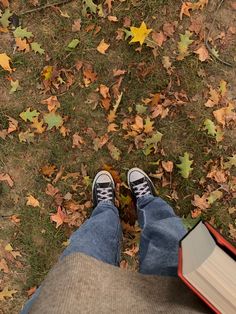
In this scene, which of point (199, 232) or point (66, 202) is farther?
point (66, 202)

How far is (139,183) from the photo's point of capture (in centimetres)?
354

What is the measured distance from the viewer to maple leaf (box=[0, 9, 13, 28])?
144 inches

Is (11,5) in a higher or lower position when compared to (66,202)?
higher

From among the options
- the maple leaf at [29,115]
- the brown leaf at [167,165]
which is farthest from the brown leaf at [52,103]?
the brown leaf at [167,165]

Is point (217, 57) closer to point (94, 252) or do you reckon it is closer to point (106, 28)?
point (106, 28)

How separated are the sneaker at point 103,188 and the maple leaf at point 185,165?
534mm

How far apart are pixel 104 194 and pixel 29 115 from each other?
0.85 meters

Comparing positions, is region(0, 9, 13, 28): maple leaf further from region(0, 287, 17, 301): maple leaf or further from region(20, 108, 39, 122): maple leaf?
region(0, 287, 17, 301): maple leaf

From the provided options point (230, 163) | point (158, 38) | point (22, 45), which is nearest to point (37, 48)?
point (22, 45)

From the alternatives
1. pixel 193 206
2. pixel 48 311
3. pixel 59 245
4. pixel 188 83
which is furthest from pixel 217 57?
pixel 48 311

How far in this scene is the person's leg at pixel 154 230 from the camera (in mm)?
2503

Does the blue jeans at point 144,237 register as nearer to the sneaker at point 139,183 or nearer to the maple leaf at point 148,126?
the sneaker at point 139,183

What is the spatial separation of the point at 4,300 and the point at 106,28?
7.46 ft

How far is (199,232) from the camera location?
2.35 metres
